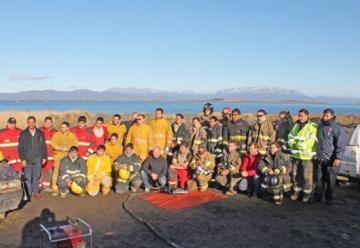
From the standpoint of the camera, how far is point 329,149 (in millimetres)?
9148

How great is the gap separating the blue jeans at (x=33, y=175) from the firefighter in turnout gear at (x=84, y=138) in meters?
1.38

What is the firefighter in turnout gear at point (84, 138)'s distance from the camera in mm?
11172

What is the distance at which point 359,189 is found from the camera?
10.9 m

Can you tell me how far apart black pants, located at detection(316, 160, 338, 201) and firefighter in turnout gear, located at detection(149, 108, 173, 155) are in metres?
4.41

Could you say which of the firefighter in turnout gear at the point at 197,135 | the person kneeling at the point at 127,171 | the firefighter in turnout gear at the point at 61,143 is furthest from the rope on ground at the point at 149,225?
the firefighter in turnout gear at the point at 197,135

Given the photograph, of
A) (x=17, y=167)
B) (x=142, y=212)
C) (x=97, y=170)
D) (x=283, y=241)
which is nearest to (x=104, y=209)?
(x=142, y=212)

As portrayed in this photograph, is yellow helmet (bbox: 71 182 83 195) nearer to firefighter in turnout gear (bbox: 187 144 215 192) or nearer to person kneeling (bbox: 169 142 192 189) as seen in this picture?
person kneeling (bbox: 169 142 192 189)

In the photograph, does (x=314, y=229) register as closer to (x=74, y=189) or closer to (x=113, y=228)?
(x=113, y=228)

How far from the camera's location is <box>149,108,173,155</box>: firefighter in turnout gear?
11883mm

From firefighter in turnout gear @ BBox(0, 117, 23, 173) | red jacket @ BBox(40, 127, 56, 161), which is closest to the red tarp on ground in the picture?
red jacket @ BBox(40, 127, 56, 161)

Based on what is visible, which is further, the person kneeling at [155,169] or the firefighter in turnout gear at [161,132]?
the firefighter in turnout gear at [161,132]

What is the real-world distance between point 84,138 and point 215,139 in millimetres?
3692

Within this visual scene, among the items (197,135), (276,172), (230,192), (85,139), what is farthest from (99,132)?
(276,172)

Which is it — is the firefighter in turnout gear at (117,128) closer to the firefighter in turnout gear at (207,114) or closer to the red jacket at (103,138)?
the red jacket at (103,138)
